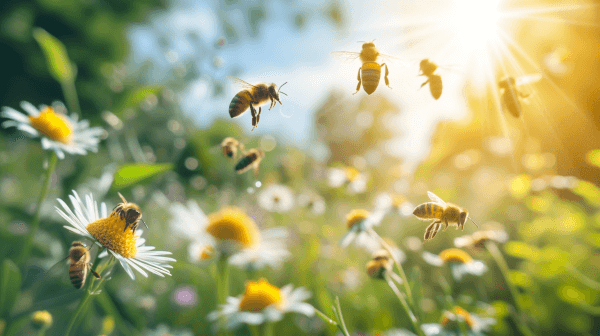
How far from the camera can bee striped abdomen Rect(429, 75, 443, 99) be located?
526 mm

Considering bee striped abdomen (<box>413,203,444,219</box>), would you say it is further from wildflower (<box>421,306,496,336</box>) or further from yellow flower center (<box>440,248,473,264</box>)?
yellow flower center (<box>440,248,473,264</box>)

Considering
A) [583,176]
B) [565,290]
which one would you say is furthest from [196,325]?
[583,176]

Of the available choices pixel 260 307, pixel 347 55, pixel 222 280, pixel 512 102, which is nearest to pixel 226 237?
pixel 222 280

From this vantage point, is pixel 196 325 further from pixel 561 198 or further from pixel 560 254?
pixel 561 198

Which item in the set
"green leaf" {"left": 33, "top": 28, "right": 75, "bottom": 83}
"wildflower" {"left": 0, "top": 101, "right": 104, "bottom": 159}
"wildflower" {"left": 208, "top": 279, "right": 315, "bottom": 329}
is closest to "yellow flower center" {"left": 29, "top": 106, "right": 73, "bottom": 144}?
"wildflower" {"left": 0, "top": 101, "right": 104, "bottom": 159}

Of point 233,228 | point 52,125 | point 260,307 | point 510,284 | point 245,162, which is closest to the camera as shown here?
point 245,162

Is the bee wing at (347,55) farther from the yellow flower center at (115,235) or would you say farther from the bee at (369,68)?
the yellow flower center at (115,235)

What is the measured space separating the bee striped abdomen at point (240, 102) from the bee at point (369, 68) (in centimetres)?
21

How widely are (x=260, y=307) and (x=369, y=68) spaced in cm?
85

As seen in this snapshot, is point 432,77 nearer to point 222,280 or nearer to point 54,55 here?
point 222,280

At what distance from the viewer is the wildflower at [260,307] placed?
979mm

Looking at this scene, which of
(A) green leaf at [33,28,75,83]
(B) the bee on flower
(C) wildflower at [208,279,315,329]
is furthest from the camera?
(B) the bee on flower

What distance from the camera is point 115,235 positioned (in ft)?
1.87

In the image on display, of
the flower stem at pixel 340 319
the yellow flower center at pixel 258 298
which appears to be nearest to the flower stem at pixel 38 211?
the yellow flower center at pixel 258 298
